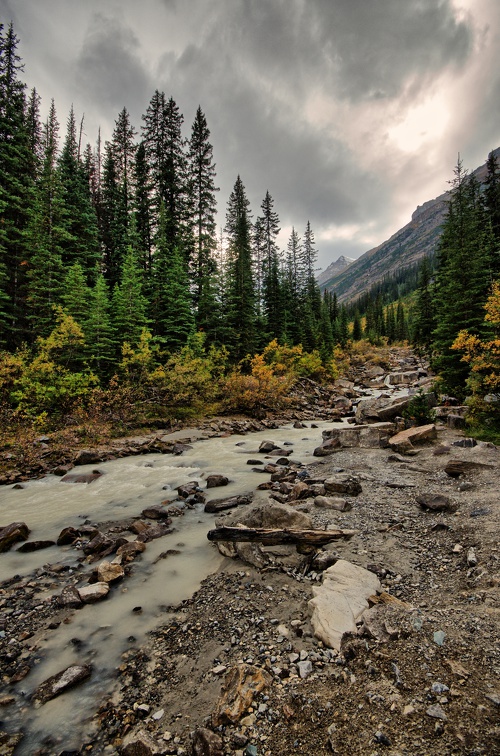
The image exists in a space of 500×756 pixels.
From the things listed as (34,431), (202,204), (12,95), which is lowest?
(34,431)

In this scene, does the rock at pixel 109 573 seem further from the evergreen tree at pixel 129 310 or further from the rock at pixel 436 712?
the evergreen tree at pixel 129 310

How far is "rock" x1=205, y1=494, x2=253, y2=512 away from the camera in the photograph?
28.7ft

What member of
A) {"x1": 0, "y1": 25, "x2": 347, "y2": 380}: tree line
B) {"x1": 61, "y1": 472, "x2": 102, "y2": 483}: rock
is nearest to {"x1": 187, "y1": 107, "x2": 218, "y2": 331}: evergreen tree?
{"x1": 0, "y1": 25, "x2": 347, "y2": 380}: tree line

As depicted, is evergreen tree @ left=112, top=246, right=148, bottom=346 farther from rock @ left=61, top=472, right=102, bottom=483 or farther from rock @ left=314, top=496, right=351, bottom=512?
rock @ left=314, top=496, right=351, bottom=512

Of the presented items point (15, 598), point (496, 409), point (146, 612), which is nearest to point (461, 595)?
point (146, 612)

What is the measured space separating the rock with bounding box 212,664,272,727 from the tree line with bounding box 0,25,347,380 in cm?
1928

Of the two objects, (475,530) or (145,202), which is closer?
(475,530)

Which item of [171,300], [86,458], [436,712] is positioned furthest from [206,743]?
[171,300]

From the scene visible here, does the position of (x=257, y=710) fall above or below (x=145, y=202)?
below

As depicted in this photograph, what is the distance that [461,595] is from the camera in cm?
418

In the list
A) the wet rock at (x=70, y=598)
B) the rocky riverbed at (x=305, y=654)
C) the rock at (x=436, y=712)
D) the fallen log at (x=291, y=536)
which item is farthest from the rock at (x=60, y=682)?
the rock at (x=436, y=712)

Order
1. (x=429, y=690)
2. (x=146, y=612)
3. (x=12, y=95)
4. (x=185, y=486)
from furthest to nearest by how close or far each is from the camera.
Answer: (x=12, y=95) < (x=185, y=486) < (x=146, y=612) < (x=429, y=690)

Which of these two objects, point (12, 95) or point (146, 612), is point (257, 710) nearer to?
point (146, 612)

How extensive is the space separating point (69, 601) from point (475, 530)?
23.2ft
